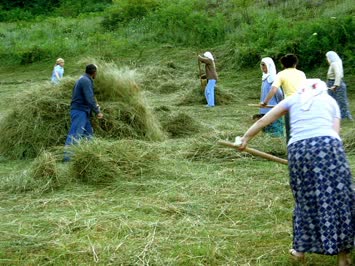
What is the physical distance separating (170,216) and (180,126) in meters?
4.84

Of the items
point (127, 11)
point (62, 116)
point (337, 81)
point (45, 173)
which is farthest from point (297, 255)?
point (127, 11)

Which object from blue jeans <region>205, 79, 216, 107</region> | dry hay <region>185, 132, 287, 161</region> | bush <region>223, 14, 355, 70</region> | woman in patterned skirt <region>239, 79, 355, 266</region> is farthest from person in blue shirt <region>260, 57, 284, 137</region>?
bush <region>223, 14, 355, 70</region>

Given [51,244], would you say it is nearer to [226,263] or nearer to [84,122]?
[226,263]

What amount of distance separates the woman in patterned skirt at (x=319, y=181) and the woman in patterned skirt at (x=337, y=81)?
6785mm

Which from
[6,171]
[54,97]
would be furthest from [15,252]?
[54,97]

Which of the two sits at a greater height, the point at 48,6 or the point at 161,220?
the point at 161,220

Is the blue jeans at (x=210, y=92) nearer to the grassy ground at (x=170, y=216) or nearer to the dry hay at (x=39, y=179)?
the grassy ground at (x=170, y=216)

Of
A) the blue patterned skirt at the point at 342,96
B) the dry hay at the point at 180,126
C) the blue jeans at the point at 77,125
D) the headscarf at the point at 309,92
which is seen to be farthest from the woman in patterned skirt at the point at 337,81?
the headscarf at the point at 309,92

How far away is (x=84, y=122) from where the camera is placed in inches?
348

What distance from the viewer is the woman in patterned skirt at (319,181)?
4.25 meters

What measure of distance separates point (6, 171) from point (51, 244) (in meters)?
3.58

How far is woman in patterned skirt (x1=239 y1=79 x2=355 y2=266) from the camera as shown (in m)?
4.25

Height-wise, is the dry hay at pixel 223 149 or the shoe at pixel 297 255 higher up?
the shoe at pixel 297 255

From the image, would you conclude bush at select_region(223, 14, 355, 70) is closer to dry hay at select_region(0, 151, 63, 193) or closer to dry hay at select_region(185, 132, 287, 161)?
dry hay at select_region(185, 132, 287, 161)
